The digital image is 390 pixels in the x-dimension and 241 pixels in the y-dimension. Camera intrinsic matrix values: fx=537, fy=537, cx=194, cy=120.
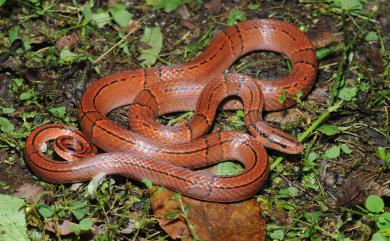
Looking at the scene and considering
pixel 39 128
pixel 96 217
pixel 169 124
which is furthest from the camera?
pixel 169 124

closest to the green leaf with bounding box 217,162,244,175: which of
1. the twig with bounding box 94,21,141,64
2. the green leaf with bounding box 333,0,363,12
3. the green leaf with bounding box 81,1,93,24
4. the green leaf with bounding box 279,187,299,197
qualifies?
the green leaf with bounding box 279,187,299,197

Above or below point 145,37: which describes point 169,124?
below

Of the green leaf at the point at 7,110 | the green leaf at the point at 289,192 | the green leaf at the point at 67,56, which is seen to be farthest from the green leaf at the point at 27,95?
the green leaf at the point at 289,192

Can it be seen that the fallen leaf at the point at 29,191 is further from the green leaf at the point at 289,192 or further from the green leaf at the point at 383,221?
the green leaf at the point at 383,221

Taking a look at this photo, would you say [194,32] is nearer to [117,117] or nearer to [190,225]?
[117,117]

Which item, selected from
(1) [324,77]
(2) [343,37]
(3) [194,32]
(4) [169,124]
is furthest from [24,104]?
(2) [343,37]

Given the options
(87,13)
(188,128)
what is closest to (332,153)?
(188,128)
